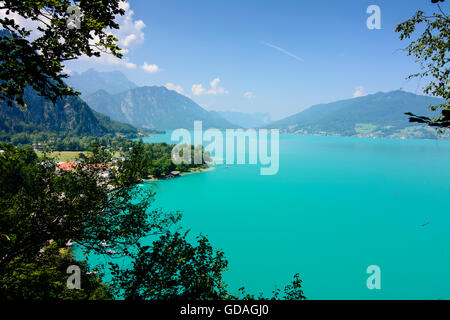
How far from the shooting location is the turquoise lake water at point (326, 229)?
2195cm

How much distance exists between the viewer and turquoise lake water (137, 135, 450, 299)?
22.0 metres

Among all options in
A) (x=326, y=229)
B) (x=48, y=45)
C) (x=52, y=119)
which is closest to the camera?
(x=48, y=45)

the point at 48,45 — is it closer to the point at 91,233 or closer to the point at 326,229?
the point at 91,233

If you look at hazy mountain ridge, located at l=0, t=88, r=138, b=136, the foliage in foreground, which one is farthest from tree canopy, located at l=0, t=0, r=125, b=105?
hazy mountain ridge, located at l=0, t=88, r=138, b=136

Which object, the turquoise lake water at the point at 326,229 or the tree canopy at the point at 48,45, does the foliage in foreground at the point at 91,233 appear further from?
the turquoise lake water at the point at 326,229

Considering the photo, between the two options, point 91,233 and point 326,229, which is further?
point 326,229

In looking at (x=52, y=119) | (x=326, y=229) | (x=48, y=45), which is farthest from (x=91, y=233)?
(x=52, y=119)

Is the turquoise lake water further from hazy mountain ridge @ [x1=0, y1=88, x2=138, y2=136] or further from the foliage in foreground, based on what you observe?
hazy mountain ridge @ [x1=0, y1=88, x2=138, y2=136]

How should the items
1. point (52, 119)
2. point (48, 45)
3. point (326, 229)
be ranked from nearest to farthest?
point (48, 45) → point (326, 229) → point (52, 119)

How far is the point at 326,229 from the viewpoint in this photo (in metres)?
32.7

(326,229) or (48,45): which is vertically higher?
(48,45)
